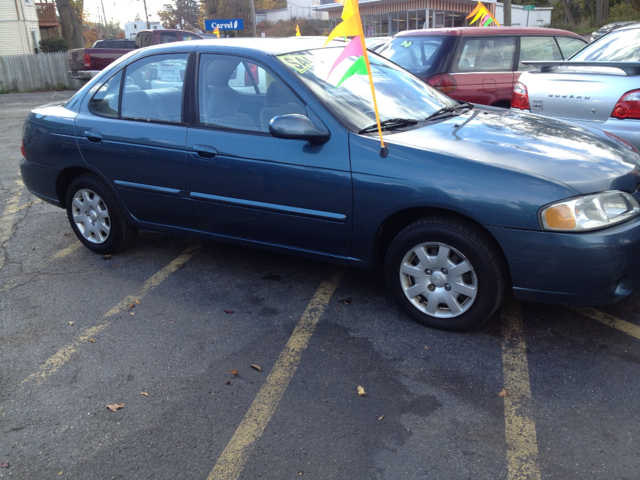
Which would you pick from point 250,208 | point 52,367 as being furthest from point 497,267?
point 52,367

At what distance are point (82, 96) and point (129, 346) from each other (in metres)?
2.35

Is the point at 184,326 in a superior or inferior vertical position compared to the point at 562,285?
inferior

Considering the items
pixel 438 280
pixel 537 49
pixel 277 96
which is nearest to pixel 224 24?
pixel 537 49

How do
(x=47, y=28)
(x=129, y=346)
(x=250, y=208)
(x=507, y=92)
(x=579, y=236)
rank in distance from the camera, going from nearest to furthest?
(x=579, y=236), (x=129, y=346), (x=250, y=208), (x=507, y=92), (x=47, y=28)

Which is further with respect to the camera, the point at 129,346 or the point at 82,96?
the point at 82,96

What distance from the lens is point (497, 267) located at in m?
3.30

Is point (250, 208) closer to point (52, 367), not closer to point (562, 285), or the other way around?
point (52, 367)

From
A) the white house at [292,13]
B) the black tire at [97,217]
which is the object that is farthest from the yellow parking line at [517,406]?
the white house at [292,13]

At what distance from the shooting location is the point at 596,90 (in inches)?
202

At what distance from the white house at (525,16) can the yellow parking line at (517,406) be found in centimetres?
4711

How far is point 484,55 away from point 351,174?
192 inches

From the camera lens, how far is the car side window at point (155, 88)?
4316 mm

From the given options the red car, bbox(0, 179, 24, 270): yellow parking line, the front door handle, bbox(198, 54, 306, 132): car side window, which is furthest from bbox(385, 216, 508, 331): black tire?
the red car

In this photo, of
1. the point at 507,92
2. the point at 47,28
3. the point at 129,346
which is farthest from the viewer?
the point at 47,28
